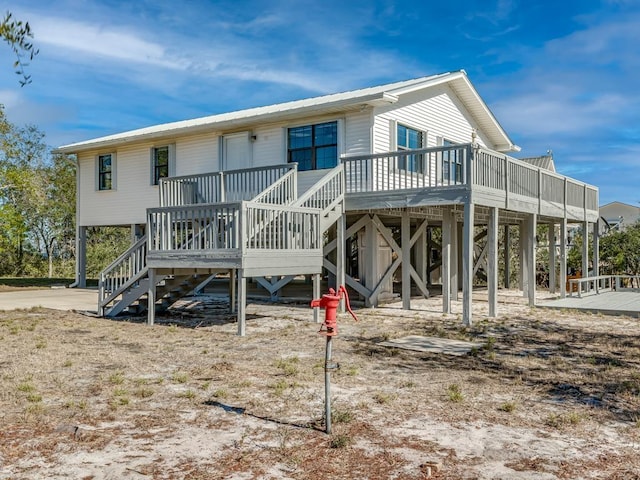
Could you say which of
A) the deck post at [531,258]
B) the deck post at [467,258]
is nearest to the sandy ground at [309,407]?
the deck post at [467,258]

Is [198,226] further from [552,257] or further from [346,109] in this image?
[552,257]

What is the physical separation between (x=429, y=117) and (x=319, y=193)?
5.50m

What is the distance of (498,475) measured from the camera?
12.9ft

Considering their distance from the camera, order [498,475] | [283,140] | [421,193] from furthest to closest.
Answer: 1. [283,140]
2. [421,193]
3. [498,475]

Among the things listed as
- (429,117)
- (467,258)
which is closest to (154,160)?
(429,117)

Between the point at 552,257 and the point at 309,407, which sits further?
the point at 552,257

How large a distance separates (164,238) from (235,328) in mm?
2308

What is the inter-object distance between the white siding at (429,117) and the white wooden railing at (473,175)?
2.49ft

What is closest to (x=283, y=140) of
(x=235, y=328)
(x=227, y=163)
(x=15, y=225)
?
(x=227, y=163)

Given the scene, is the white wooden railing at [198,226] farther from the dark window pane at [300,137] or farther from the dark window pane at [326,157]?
the dark window pane at [300,137]

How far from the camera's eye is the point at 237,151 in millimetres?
17266

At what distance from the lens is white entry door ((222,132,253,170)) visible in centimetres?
1694

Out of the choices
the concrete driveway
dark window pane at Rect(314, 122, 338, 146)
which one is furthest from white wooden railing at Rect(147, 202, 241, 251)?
dark window pane at Rect(314, 122, 338, 146)

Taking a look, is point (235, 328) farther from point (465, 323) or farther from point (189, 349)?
point (465, 323)
